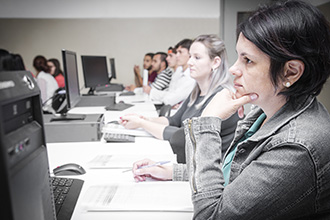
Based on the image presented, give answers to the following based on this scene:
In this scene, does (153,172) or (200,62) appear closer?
(153,172)

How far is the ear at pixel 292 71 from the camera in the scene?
0.76 meters

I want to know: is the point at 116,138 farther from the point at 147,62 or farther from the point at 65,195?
the point at 147,62

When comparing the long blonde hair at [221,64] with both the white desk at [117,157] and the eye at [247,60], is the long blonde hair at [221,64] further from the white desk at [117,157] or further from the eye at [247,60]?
the eye at [247,60]

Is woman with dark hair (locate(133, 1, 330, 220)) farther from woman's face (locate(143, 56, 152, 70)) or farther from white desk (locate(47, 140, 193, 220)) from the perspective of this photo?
woman's face (locate(143, 56, 152, 70))

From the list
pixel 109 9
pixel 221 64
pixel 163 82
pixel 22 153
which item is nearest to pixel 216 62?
pixel 221 64

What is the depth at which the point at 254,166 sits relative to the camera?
0.76m

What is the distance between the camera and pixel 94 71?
11.9 feet

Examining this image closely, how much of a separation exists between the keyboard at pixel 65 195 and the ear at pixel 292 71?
0.72 m

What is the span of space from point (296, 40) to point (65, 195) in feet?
2.73

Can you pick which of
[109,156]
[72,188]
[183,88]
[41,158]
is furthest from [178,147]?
[183,88]

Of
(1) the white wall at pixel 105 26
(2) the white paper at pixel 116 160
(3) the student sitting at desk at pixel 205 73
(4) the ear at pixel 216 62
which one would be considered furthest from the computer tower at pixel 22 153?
(1) the white wall at pixel 105 26

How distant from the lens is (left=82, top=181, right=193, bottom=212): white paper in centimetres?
91

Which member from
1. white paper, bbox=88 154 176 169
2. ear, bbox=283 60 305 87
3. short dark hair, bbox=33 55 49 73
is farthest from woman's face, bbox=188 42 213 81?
short dark hair, bbox=33 55 49 73

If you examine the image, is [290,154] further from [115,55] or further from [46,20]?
[46,20]
